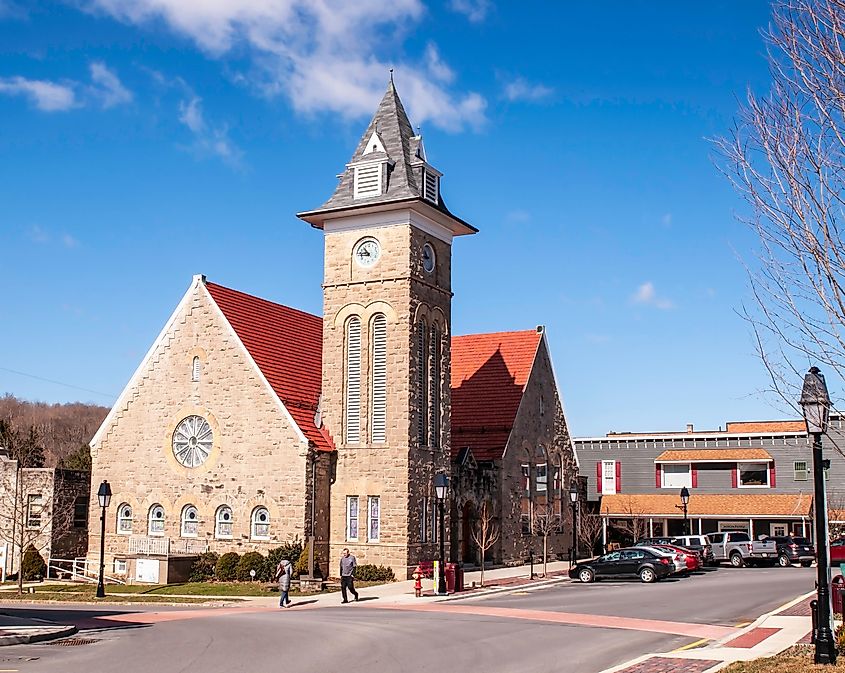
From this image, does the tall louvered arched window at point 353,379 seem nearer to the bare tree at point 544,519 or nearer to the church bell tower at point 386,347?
the church bell tower at point 386,347

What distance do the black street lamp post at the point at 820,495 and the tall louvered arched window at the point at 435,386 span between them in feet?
75.5

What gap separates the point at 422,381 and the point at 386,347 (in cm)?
202

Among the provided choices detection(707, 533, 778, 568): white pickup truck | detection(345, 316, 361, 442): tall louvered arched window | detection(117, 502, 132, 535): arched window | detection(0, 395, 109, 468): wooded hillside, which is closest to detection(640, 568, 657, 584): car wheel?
detection(707, 533, 778, 568): white pickup truck

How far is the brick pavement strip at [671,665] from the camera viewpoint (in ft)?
51.2

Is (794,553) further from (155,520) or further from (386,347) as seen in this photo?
(155,520)

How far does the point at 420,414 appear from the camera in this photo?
37406mm

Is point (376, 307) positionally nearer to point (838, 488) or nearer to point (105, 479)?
point (105, 479)

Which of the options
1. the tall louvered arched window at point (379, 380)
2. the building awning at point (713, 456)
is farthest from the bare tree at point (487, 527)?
the building awning at point (713, 456)

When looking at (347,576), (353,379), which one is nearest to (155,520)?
(353,379)

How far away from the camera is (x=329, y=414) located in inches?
1489

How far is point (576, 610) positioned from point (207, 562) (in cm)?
1633

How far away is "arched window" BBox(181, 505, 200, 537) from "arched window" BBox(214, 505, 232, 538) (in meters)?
0.93

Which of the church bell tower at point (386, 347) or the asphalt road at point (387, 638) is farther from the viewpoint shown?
the church bell tower at point (386, 347)

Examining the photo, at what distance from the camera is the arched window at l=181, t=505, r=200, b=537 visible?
Answer: 38.4 metres
